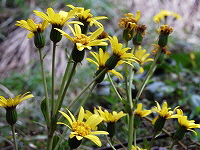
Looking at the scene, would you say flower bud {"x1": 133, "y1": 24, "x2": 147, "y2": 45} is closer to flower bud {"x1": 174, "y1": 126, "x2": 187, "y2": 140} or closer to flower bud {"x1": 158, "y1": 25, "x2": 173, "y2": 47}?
flower bud {"x1": 158, "y1": 25, "x2": 173, "y2": 47}

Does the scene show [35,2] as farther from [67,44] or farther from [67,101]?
[67,101]

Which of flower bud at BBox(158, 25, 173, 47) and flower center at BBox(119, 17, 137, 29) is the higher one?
flower center at BBox(119, 17, 137, 29)

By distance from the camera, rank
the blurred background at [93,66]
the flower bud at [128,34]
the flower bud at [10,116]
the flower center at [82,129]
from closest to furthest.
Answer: the flower center at [82,129] < the flower bud at [10,116] < the flower bud at [128,34] < the blurred background at [93,66]

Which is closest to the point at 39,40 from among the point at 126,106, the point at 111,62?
the point at 111,62

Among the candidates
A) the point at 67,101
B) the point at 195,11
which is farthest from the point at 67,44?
the point at 195,11

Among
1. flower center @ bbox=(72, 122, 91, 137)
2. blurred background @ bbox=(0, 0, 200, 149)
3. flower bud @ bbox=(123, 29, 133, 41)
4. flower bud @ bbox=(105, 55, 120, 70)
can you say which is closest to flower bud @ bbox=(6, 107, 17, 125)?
flower center @ bbox=(72, 122, 91, 137)

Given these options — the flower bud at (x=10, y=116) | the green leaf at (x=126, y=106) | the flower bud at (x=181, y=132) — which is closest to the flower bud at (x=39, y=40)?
the flower bud at (x=10, y=116)

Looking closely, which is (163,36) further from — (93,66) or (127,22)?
(93,66)

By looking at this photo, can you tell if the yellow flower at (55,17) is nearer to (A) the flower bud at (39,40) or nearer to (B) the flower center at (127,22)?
(A) the flower bud at (39,40)
